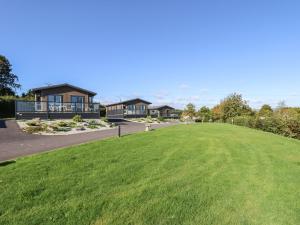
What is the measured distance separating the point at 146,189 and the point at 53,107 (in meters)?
25.2

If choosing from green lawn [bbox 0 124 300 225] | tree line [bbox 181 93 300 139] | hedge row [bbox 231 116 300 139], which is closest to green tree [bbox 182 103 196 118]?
tree line [bbox 181 93 300 139]

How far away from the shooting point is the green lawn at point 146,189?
5.30m

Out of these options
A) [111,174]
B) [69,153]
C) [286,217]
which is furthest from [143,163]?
[286,217]

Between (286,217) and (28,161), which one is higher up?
(28,161)

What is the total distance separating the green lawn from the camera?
5301 millimetres

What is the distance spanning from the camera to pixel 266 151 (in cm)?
1284

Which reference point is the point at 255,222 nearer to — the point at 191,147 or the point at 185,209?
the point at 185,209

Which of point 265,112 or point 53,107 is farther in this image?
point 265,112

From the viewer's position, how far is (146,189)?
666 cm

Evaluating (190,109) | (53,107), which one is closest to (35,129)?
(53,107)

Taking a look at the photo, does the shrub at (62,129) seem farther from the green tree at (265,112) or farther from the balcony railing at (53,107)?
the green tree at (265,112)

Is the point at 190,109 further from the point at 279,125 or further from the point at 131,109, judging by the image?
the point at 279,125

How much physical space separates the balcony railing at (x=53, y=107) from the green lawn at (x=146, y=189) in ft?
63.9

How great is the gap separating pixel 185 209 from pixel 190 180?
6.42 feet
